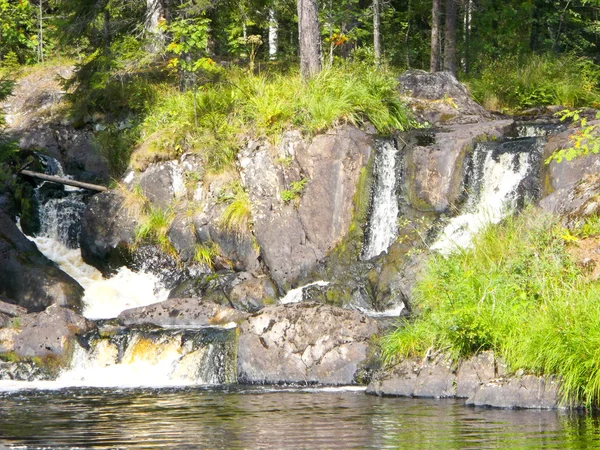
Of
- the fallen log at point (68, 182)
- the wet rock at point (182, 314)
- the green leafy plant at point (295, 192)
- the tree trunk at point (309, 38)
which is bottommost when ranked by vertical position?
the wet rock at point (182, 314)

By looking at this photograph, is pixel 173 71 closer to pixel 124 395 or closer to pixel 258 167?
pixel 258 167

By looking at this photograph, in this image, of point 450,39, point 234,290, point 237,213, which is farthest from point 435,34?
point 234,290

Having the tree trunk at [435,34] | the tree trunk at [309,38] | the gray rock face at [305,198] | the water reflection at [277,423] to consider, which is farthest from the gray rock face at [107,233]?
the tree trunk at [435,34]

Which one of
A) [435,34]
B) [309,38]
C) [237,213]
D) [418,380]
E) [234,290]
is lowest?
[418,380]

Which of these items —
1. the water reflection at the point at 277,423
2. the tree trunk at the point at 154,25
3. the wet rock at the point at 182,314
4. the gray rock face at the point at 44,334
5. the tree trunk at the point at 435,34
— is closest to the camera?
the water reflection at the point at 277,423

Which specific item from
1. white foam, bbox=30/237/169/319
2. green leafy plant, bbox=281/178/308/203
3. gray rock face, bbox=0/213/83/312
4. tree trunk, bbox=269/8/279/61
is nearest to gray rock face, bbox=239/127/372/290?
green leafy plant, bbox=281/178/308/203

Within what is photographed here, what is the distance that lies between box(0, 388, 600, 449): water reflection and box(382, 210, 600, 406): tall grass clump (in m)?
0.61

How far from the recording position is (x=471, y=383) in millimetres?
10094

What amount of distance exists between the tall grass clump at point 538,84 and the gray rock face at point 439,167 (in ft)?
14.4

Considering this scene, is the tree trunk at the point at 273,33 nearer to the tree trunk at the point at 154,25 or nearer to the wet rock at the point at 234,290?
the tree trunk at the point at 154,25

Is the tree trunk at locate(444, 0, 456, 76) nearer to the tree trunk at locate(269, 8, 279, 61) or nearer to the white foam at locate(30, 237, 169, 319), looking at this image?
the tree trunk at locate(269, 8, 279, 61)

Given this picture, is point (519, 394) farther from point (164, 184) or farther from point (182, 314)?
point (164, 184)

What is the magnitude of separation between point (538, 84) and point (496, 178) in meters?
6.02

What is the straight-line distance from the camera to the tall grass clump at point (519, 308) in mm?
9391
